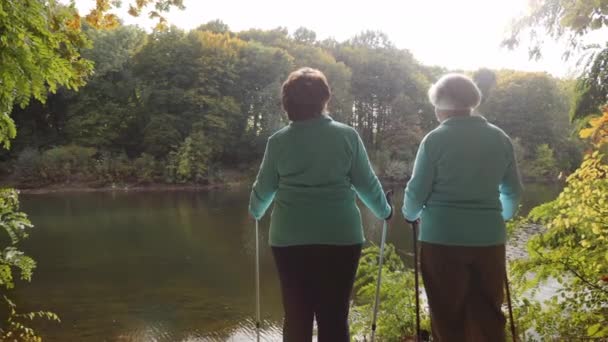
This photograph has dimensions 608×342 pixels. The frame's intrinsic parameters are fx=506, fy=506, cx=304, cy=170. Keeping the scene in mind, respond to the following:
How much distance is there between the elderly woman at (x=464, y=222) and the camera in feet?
7.05

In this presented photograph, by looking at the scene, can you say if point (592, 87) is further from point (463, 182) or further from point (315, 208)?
point (315, 208)

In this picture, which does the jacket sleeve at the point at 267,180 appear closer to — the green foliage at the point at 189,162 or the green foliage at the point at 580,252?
the green foliage at the point at 580,252

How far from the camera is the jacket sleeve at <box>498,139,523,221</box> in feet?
7.36

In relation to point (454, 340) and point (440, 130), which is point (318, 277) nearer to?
point (454, 340)

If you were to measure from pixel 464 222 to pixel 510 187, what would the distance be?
33cm

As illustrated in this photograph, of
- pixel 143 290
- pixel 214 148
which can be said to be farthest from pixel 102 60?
pixel 143 290

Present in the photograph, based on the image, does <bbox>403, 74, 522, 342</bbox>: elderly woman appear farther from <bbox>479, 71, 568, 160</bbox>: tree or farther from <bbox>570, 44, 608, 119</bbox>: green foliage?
<bbox>479, 71, 568, 160</bbox>: tree

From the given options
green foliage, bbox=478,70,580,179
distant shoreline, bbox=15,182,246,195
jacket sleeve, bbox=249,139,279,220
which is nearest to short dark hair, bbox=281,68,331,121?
jacket sleeve, bbox=249,139,279,220

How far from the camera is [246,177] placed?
32438mm

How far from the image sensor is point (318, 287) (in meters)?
2.15

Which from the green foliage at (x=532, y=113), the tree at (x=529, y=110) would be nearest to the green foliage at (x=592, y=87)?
the green foliage at (x=532, y=113)

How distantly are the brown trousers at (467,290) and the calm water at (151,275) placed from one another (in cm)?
496

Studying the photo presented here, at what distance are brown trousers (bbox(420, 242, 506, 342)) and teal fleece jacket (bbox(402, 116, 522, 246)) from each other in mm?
49

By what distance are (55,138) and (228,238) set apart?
24.5 metres
